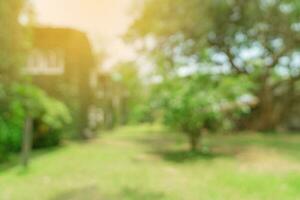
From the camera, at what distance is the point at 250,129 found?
25219 millimetres

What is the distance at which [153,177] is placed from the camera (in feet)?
27.6

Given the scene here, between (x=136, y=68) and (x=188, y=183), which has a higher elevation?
(x=136, y=68)

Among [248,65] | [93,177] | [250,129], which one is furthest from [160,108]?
[250,129]

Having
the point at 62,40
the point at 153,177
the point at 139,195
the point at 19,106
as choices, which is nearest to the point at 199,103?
the point at 153,177

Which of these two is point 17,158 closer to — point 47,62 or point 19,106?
point 19,106

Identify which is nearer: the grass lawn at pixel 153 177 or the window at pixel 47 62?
the grass lawn at pixel 153 177

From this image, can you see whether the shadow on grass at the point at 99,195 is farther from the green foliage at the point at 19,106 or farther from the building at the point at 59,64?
the building at the point at 59,64

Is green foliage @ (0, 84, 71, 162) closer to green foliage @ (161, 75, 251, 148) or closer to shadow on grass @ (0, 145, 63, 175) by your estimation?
shadow on grass @ (0, 145, 63, 175)

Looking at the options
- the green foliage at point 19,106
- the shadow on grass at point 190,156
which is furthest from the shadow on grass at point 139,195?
the shadow on grass at point 190,156

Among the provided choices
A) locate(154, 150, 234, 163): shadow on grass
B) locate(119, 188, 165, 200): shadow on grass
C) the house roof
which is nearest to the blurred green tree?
the house roof

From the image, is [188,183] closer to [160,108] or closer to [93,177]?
[93,177]

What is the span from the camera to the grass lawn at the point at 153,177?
6643 millimetres

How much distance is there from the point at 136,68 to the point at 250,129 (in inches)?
359

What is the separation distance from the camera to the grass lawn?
21.8 ft
